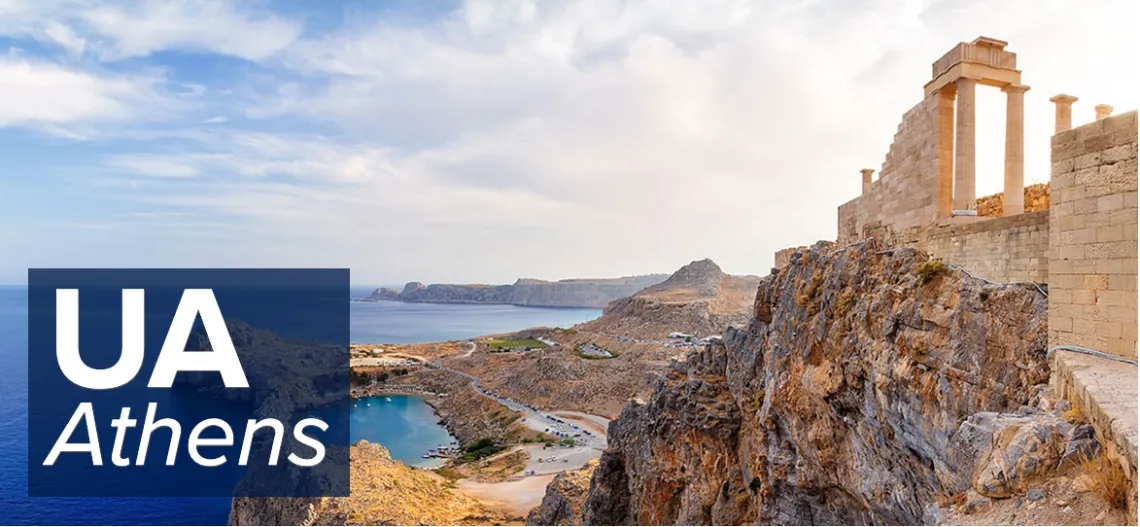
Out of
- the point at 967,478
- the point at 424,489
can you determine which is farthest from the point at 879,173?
the point at 424,489

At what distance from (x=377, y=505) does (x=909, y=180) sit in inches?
868

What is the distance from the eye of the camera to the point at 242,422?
5934 centimetres

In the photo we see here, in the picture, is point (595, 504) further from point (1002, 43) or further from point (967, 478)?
point (1002, 43)

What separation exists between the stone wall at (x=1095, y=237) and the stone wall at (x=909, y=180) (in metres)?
4.97

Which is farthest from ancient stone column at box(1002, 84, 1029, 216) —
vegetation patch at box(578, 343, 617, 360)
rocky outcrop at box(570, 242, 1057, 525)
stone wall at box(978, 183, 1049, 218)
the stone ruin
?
vegetation patch at box(578, 343, 617, 360)

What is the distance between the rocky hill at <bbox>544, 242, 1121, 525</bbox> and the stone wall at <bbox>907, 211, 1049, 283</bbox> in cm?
31

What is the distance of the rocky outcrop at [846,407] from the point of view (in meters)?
7.24

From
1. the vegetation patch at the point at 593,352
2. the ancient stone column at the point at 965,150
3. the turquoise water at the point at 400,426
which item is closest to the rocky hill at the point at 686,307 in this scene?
the vegetation patch at the point at 593,352

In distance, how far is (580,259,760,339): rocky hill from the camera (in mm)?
76688

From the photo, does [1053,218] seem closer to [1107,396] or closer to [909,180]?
[1107,396]

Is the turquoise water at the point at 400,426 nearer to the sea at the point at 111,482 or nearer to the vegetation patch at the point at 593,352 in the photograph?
the sea at the point at 111,482

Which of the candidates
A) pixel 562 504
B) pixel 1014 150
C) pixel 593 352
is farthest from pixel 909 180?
pixel 593 352

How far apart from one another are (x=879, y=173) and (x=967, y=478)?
389 inches

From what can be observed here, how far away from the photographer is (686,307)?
267 feet
